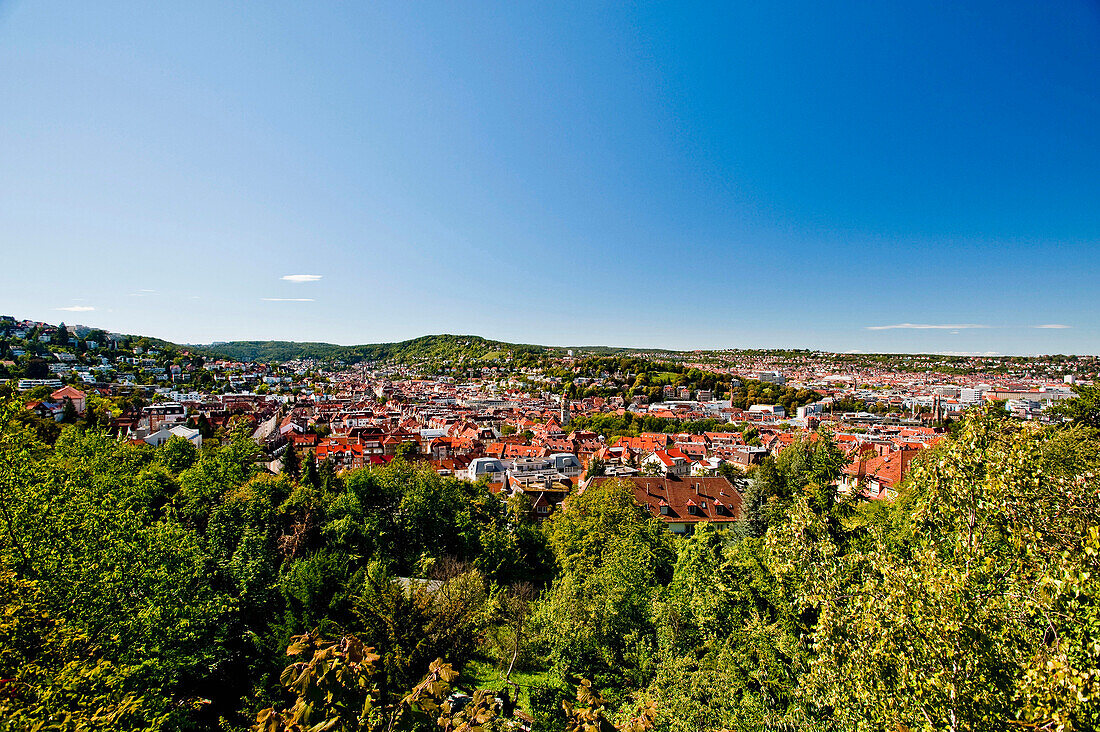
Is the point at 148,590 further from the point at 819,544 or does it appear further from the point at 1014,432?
the point at 1014,432

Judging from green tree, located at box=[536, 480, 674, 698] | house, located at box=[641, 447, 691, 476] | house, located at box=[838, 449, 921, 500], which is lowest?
house, located at box=[641, 447, 691, 476]

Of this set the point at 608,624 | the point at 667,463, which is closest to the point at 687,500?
the point at 667,463

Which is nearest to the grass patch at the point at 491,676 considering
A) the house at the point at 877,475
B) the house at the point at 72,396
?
the house at the point at 877,475

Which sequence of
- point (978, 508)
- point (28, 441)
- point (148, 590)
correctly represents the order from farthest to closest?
point (28, 441) → point (148, 590) → point (978, 508)

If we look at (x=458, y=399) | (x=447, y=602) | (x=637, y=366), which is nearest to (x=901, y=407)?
(x=637, y=366)

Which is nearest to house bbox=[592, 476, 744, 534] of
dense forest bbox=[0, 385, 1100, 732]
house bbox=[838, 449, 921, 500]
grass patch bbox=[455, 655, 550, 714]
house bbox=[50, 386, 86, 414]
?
house bbox=[838, 449, 921, 500]

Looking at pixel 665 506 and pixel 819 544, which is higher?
pixel 819 544

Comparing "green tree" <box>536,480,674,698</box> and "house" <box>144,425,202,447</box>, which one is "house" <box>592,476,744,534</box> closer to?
"green tree" <box>536,480,674,698</box>
